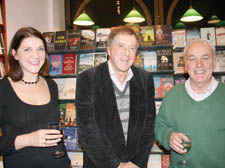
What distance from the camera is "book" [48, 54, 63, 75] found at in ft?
14.3

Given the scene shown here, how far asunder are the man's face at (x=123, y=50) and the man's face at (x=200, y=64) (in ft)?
1.64

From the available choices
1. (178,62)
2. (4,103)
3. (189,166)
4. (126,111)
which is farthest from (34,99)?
(178,62)

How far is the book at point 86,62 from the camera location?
13.9 ft

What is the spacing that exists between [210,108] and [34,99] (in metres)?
1.43

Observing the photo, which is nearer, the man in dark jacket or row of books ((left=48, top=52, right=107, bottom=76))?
the man in dark jacket

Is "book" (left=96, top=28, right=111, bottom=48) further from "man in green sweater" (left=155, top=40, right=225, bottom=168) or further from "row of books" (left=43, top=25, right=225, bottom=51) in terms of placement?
"man in green sweater" (left=155, top=40, right=225, bottom=168)

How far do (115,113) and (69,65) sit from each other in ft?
8.75

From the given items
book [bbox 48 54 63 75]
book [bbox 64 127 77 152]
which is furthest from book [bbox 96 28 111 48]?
book [bbox 64 127 77 152]

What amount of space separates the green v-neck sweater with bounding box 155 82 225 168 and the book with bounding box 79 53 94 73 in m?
2.55

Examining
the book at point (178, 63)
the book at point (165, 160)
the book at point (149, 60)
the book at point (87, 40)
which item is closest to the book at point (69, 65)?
the book at point (87, 40)

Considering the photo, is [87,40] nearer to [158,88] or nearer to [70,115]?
[70,115]

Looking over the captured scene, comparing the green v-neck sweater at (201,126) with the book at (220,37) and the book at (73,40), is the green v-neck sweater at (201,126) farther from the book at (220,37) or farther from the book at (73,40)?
the book at (73,40)

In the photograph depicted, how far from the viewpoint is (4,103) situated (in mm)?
1632

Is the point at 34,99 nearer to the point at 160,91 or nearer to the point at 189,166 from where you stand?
the point at 189,166
